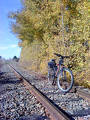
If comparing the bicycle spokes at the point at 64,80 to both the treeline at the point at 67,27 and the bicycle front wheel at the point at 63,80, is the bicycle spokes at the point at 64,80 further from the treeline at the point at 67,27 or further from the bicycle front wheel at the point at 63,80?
the treeline at the point at 67,27

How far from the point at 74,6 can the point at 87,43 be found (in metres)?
3.67

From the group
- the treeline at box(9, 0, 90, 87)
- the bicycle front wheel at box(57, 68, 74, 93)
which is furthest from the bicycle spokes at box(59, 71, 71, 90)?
the treeline at box(9, 0, 90, 87)

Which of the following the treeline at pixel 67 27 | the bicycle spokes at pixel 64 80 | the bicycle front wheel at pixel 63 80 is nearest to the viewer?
the bicycle front wheel at pixel 63 80

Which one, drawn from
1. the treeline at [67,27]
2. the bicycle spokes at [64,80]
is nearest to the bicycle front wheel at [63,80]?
the bicycle spokes at [64,80]

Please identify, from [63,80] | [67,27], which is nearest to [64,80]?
[63,80]

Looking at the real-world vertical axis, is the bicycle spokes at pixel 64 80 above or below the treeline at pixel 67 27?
below

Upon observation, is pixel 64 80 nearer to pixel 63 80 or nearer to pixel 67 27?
pixel 63 80

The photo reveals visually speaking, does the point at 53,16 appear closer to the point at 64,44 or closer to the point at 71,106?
the point at 64,44

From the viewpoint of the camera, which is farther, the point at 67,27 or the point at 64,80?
the point at 67,27

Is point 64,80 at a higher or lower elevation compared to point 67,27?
lower

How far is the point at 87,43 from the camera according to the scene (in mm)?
7555

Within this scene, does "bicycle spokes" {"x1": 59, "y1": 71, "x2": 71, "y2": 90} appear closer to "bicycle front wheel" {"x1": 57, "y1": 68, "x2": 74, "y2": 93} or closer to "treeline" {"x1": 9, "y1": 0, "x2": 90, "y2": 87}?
"bicycle front wheel" {"x1": 57, "y1": 68, "x2": 74, "y2": 93}

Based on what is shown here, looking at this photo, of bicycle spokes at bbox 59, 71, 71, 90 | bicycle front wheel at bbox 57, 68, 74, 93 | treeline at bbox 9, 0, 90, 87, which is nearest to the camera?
bicycle front wheel at bbox 57, 68, 74, 93

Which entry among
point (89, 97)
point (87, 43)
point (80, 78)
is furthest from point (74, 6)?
point (89, 97)
